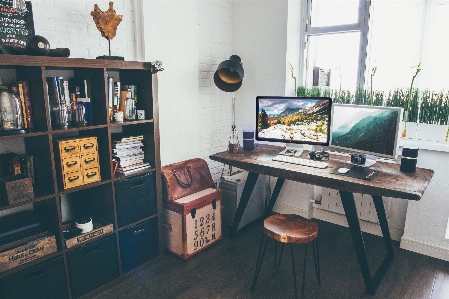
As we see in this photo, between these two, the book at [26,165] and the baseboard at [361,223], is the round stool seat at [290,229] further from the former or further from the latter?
the book at [26,165]

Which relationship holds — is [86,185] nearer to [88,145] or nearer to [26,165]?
[88,145]

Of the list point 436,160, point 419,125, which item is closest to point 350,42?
point 419,125

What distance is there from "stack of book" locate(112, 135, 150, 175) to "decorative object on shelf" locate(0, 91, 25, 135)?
25.4 inches

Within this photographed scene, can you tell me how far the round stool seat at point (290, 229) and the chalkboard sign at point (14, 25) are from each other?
1.88 m

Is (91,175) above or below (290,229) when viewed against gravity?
above

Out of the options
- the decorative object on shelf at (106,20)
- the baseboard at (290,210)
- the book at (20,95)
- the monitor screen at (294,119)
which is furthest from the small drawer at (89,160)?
the baseboard at (290,210)

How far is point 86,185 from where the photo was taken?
226 centimetres

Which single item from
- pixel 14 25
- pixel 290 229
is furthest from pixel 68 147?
pixel 290 229

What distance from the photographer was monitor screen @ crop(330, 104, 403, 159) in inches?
94.2

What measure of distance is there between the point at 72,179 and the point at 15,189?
34 cm

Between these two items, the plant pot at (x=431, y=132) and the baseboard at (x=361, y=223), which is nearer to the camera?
the plant pot at (x=431, y=132)

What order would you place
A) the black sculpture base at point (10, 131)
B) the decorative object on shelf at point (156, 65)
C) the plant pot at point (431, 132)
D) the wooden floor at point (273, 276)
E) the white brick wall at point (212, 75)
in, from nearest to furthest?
the black sculpture base at point (10, 131) → the wooden floor at point (273, 276) → the decorative object on shelf at point (156, 65) → the plant pot at point (431, 132) → the white brick wall at point (212, 75)

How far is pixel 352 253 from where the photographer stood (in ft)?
9.34

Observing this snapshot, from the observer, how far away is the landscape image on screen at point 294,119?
2.77 metres
